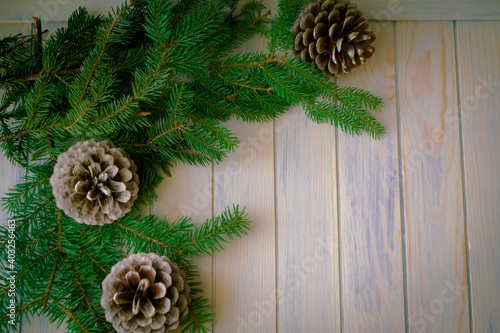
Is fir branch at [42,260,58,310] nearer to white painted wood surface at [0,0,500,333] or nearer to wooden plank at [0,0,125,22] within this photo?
white painted wood surface at [0,0,500,333]

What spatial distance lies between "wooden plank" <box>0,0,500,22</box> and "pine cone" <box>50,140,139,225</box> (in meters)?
0.33

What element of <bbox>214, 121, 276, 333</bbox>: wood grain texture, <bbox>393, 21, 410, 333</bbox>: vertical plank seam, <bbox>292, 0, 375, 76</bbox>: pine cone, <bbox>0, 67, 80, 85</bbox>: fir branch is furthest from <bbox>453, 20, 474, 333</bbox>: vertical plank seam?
<bbox>0, 67, 80, 85</bbox>: fir branch

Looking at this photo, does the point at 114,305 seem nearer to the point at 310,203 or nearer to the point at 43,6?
the point at 310,203

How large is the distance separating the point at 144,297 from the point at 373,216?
0.47 metres

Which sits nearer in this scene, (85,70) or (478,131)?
(85,70)

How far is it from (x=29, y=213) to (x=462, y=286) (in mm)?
862

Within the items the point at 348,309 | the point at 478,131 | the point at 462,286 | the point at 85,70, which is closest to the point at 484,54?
the point at 478,131

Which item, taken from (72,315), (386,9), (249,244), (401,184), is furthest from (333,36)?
(72,315)

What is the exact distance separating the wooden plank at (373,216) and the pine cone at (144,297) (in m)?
0.35

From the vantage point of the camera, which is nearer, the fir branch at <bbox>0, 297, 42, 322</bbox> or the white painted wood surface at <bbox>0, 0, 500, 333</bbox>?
the fir branch at <bbox>0, 297, 42, 322</bbox>

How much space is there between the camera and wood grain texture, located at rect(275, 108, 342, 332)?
2.16 ft

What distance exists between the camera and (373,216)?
68cm

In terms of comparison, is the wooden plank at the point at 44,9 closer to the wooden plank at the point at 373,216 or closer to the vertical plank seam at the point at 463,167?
the wooden plank at the point at 373,216

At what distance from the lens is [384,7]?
0.70 m
